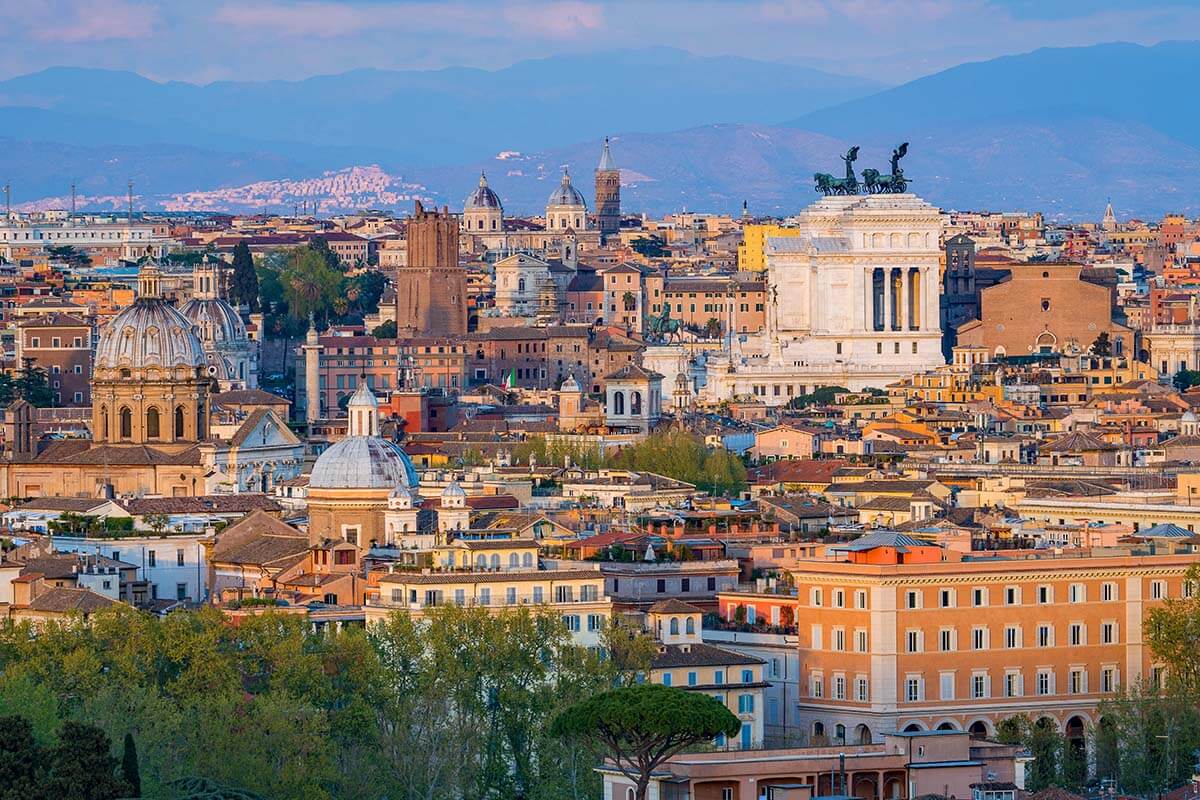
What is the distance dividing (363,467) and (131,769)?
86.3 feet

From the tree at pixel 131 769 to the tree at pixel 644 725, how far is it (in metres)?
4.96

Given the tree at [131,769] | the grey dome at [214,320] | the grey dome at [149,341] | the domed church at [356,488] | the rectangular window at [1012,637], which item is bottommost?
the tree at [131,769]

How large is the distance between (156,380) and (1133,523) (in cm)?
3290

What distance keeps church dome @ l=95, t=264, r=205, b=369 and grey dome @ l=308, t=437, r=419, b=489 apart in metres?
21.8

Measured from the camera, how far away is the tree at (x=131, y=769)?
158 ft

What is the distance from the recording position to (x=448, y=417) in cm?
11344

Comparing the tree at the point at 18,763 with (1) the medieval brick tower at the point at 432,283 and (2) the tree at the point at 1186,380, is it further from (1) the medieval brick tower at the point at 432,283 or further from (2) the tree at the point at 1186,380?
(1) the medieval brick tower at the point at 432,283

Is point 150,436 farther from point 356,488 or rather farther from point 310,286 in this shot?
point 310,286

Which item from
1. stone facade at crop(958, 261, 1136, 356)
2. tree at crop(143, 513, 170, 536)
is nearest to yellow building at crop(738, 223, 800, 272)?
stone facade at crop(958, 261, 1136, 356)

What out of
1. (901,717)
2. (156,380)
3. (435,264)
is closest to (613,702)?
(901,717)

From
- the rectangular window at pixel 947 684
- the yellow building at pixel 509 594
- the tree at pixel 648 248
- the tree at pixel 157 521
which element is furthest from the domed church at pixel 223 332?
the rectangular window at pixel 947 684

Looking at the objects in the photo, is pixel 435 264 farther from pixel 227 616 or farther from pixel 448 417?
pixel 227 616

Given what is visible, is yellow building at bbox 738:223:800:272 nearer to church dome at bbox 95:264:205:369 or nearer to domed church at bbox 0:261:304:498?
church dome at bbox 95:264:205:369

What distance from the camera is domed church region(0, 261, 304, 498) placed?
9362 cm
